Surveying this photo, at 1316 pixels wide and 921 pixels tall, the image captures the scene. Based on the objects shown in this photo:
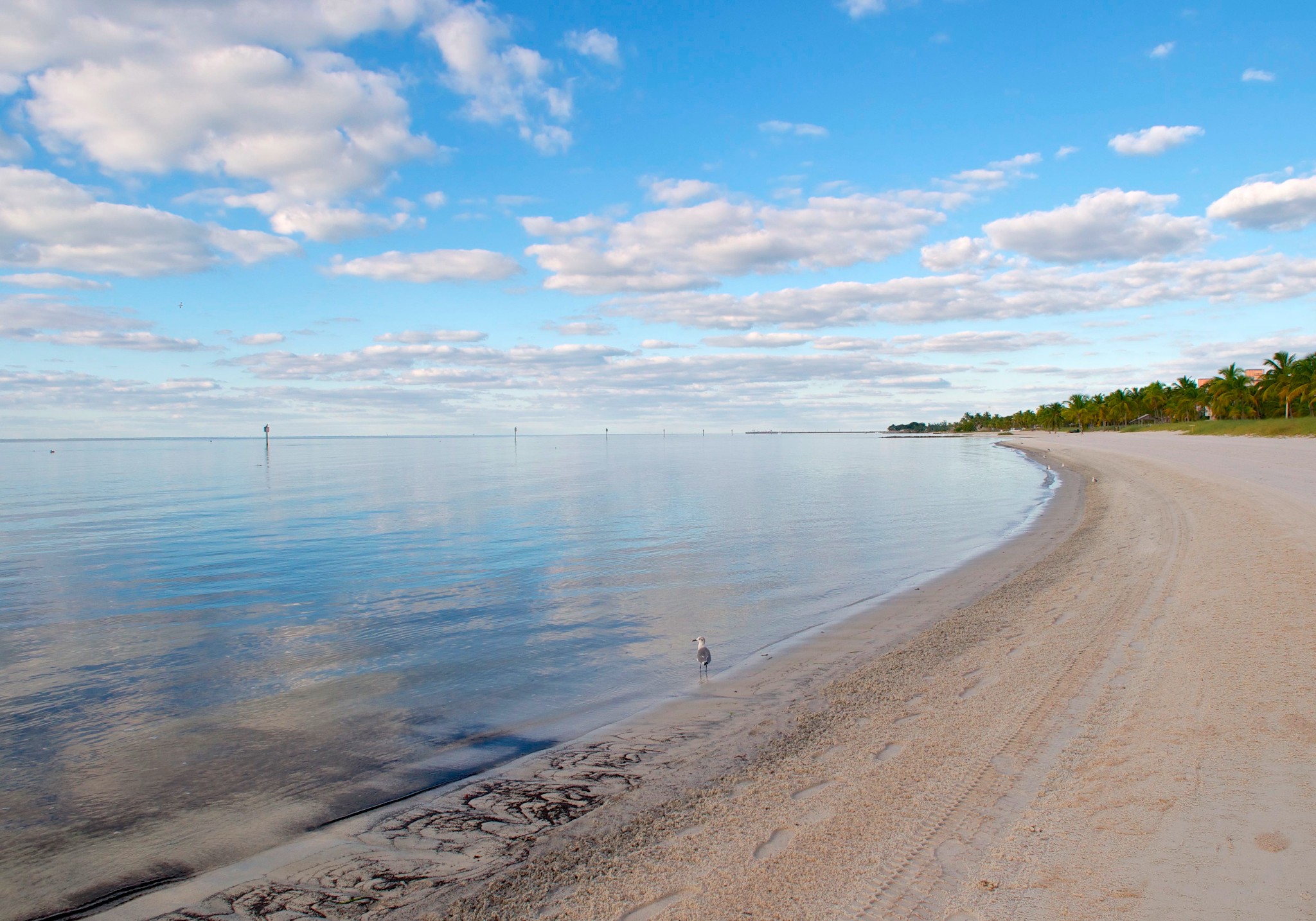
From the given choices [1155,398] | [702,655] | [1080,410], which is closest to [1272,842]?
[702,655]

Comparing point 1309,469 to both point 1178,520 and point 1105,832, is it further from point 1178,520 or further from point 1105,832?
point 1105,832

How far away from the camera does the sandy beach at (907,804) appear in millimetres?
4246

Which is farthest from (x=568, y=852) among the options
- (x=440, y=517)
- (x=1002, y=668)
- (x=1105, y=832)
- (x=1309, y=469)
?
(x=1309, y=469)

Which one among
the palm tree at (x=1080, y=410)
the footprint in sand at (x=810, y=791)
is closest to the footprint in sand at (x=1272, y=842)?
the footprint in sand at (x=810, y=791)

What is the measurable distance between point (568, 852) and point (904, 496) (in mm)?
34538

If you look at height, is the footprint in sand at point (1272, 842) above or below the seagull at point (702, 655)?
above

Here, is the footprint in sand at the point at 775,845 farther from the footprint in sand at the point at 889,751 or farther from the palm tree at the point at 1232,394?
the palm tree at the point at 1232,394

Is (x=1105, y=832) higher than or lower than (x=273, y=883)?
higher

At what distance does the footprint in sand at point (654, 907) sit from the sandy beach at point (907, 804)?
2 centimetres

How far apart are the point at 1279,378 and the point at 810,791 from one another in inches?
4616

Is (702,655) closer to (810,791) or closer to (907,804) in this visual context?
(810,791)

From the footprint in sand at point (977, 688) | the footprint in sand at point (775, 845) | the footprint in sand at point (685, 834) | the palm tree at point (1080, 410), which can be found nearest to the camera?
the footprint in sand at point (775, 845)

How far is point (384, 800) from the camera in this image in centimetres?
643

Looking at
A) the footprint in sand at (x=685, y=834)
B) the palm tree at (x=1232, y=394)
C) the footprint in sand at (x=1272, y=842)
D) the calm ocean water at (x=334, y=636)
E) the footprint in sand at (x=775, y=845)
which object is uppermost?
the palm tree at (x=1232, y=394)
